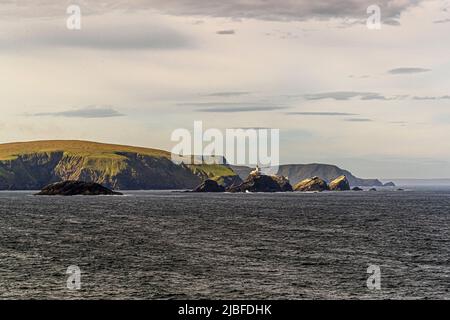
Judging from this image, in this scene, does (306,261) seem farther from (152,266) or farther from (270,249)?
(152,266)

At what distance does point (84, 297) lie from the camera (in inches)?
2060

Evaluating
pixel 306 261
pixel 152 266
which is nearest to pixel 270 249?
pixel 306 261

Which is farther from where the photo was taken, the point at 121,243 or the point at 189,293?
the point at 121,243

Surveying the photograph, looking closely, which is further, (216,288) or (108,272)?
(108,272)

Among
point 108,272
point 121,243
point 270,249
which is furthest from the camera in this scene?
point 121,243

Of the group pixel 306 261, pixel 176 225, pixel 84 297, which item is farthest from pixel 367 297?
pixel 176 225

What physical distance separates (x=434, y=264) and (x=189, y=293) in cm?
3326

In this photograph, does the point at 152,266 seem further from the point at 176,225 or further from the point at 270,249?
the point at 176,225

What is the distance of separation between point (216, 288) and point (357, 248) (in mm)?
37810

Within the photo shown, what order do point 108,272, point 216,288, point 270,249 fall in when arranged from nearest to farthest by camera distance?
point 216,288 < point 108,272 < point 270,249
